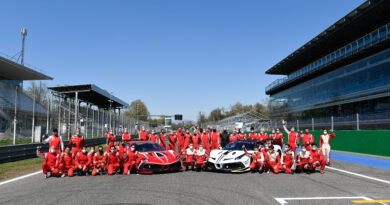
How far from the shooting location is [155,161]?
10336mm

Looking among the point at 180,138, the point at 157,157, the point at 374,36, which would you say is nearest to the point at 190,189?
the point at 157,157

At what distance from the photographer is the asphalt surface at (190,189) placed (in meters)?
6.39

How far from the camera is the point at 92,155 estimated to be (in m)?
10.7

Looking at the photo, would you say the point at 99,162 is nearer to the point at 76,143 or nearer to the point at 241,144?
the point at 76,143

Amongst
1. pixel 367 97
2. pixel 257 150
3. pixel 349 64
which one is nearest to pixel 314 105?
pixel 349 64

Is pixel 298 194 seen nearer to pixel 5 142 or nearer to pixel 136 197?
pixel 136 197

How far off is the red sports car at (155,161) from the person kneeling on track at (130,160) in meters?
0.19

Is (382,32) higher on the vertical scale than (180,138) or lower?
higher

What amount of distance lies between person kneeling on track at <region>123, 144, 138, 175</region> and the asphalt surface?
768mm

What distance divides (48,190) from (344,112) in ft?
110

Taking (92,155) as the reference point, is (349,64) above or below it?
above

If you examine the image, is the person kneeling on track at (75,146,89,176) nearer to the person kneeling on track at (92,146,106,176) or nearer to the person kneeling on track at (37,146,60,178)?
the person kneeling on track at (92,146,106,176)

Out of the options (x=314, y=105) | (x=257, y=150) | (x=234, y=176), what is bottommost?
(x=234, y=176)

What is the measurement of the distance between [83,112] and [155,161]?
98.8ft
